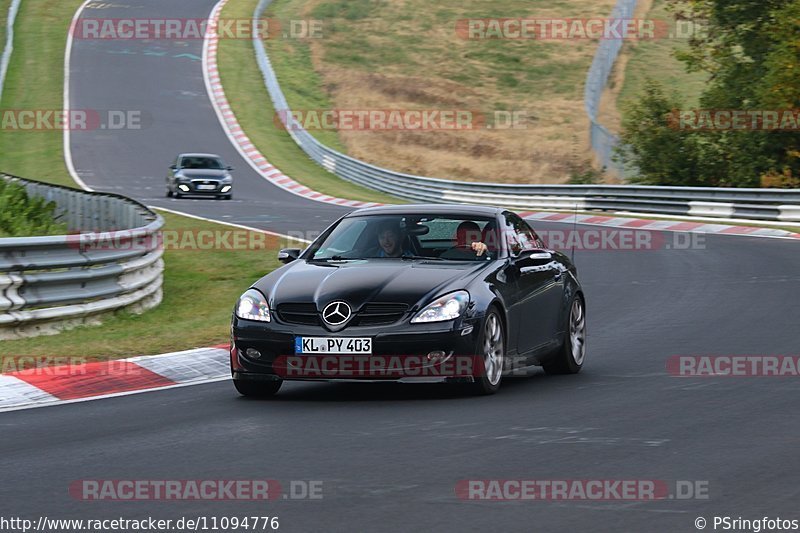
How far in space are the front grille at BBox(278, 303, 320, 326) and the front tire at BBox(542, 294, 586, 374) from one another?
259cm

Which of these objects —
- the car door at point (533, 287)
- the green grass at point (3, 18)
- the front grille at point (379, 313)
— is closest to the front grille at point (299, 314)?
the front grille at point (379, 313)

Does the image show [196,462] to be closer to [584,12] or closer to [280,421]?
[280,421]

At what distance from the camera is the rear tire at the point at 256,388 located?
10.1 metres

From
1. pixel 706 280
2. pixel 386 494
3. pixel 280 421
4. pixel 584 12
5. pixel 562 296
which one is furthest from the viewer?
pixel 584 12

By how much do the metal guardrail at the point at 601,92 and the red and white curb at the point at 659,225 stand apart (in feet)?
19.9

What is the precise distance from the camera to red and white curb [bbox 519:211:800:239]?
27734 millimetres

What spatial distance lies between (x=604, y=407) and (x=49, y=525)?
4470mm

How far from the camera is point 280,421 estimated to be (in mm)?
9016

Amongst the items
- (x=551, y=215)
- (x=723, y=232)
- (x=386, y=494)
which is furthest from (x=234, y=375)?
(x=551, y=215)

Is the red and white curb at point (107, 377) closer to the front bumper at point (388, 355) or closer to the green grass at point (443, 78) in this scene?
the front bumper at point (388, 355)

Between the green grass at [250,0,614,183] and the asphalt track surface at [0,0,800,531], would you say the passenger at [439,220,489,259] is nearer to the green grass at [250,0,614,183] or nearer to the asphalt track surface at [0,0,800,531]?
the asphalt track surface at [0,0,800,531]

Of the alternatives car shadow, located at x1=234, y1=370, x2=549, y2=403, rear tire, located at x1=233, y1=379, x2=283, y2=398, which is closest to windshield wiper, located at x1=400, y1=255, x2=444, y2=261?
car shadow, located at x1=234, y1=370, x2=549, y2=403

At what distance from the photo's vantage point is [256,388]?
1022 centimetres

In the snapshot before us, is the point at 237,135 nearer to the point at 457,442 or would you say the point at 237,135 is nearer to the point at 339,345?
the point at 339,345
